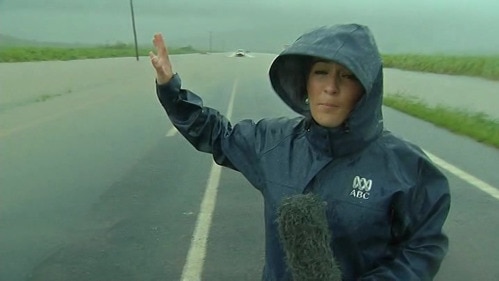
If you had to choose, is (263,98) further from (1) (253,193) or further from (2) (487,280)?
(2) (487,280)

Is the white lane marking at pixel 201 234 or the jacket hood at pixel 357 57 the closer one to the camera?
the jacket hood at pixel 357 57

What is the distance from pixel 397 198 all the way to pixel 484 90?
814 inches

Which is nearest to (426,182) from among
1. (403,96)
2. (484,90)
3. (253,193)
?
(253,193)

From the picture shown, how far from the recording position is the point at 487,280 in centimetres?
451

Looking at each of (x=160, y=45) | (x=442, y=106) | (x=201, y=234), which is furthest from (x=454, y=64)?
(x=160, y=45)

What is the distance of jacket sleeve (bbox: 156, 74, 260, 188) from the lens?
228 cm

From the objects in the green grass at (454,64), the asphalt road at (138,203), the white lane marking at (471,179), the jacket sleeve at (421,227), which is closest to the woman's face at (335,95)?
the jacket sleeve at (421,227)

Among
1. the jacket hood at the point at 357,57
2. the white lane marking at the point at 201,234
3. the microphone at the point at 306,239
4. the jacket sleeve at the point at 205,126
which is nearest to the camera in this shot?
the microphone at the point at 306,239

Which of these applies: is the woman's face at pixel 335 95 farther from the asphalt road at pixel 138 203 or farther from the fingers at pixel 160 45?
the asphalt road at pixel 138 203

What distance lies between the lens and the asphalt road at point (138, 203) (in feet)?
15.6

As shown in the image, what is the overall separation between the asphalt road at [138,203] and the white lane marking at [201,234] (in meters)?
0.02

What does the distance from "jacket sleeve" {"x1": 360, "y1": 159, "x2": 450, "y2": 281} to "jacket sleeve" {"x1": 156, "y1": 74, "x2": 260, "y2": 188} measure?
1.81 ft

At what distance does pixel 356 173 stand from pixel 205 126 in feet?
2.04

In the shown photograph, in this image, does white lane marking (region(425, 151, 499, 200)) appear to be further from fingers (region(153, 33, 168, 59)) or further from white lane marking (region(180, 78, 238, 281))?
fingers (region(153, 33, 168, 59))
